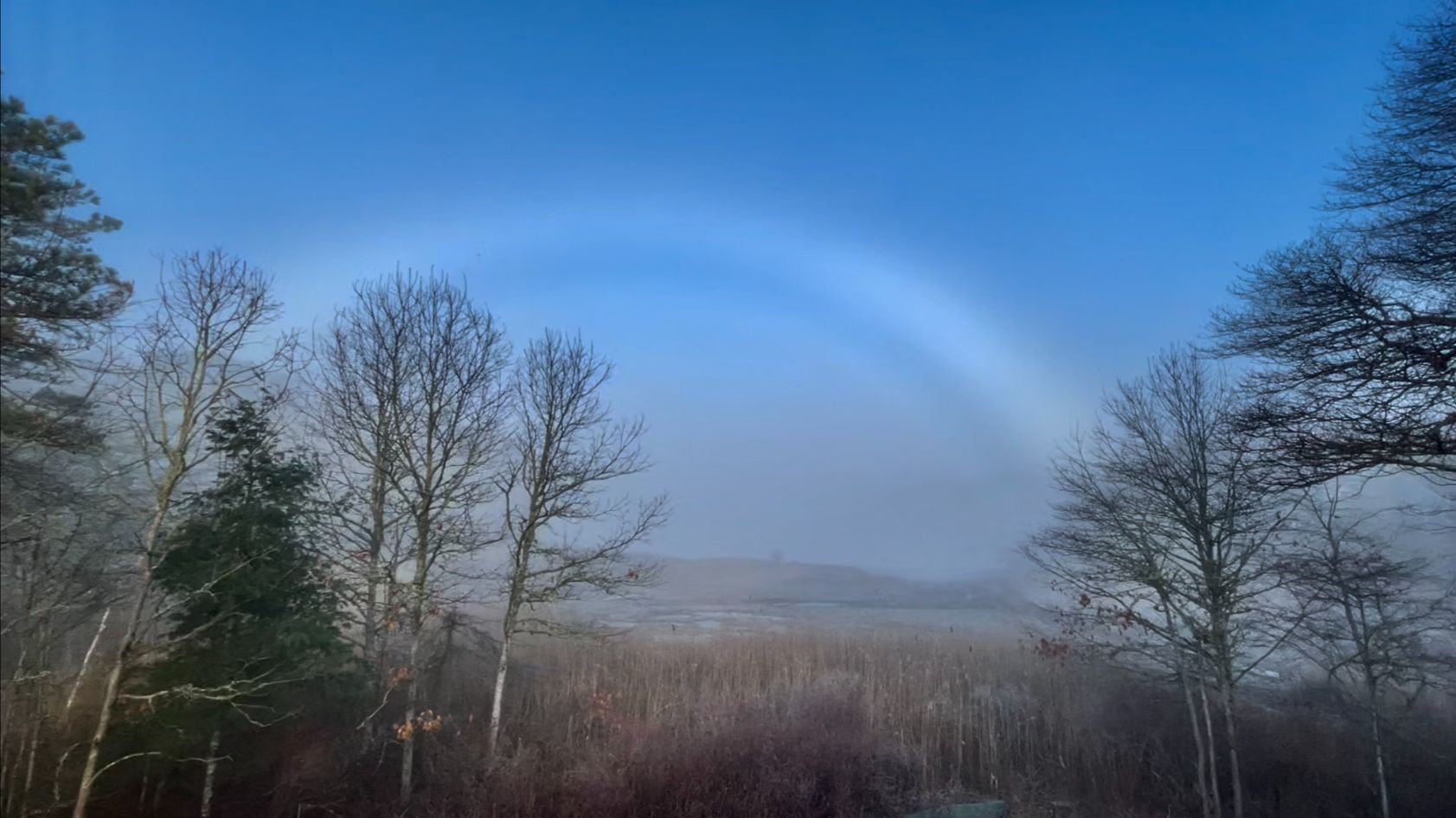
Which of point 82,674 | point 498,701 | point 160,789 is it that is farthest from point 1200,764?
point 82,674

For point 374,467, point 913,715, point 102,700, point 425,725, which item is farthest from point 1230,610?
point 102,700

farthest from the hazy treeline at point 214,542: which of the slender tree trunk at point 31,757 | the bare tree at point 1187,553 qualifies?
the bare tree at point 1187,553

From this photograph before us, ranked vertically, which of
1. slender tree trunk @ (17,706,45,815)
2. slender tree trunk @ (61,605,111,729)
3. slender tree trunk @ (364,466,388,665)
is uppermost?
slender tree trunk @ (364,466,388,665)

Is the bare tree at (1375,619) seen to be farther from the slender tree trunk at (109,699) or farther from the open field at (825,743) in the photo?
the slender tree trunk at (109,699)

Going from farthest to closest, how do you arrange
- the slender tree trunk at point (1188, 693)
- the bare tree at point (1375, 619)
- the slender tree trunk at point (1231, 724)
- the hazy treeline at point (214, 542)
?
the bare tree at point (1375, 619) → the slender tree trunk at point (1188, 693) → the slender tree trunk at point (1231, 724) → the hazy treeline at point (214, 542)

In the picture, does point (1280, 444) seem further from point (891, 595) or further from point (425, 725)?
point (891, 595)

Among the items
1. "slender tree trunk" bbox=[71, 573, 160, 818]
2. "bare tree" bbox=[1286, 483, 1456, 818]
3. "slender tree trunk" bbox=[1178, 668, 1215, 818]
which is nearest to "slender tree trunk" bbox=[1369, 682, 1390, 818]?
"bare tree" bbox=[1286, 483, 1456, 818]

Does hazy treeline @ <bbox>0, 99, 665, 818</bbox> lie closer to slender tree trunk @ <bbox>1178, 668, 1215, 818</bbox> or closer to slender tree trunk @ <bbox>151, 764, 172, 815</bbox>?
slender tree trunk @ <bbox>151, 764, 172, 815</bbox>
